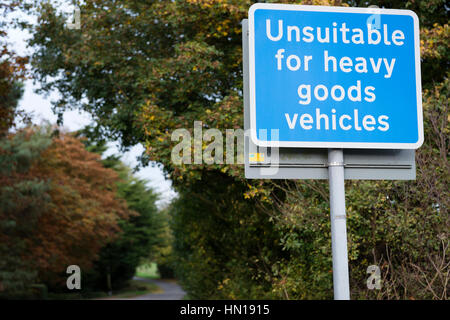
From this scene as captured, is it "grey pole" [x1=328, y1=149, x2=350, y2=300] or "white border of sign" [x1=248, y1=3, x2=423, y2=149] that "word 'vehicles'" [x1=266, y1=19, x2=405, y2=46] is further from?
"grey pole" [x1=328, y1=149, x2=350, y2=300]

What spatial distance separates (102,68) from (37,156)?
50.2ft

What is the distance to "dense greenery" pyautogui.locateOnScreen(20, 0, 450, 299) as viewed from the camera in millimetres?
6211

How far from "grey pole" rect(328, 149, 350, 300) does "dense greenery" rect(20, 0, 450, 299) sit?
3.63 metres

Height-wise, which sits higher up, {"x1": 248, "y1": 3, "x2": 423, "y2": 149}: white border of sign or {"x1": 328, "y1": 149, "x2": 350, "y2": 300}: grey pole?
{"x1": 248, "y1": 3, "x2": 423, "y2": 149}: white border of sign

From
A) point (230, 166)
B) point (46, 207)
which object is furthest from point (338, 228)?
point (46, 207)

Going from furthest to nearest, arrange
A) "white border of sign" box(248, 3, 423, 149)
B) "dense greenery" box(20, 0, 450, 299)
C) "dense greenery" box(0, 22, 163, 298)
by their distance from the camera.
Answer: "dense greenery" box(0, 22, 163, 298)
"dense greenery" box(20, 0, 450, 299)
"white border of sign" box(248, 3, 423, 149)

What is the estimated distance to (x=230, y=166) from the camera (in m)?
9.07

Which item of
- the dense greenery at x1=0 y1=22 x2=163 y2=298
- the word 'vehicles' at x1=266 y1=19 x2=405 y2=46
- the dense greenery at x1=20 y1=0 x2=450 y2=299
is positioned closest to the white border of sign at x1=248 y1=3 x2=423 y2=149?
the word 'vehicles' at x1=266 y1=19 x2=405 y2=46

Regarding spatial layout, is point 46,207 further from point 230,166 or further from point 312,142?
point 312,142

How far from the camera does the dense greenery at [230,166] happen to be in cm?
621

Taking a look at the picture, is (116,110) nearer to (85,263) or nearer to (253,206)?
(253,206)

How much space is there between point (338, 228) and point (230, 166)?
21.8 feet
